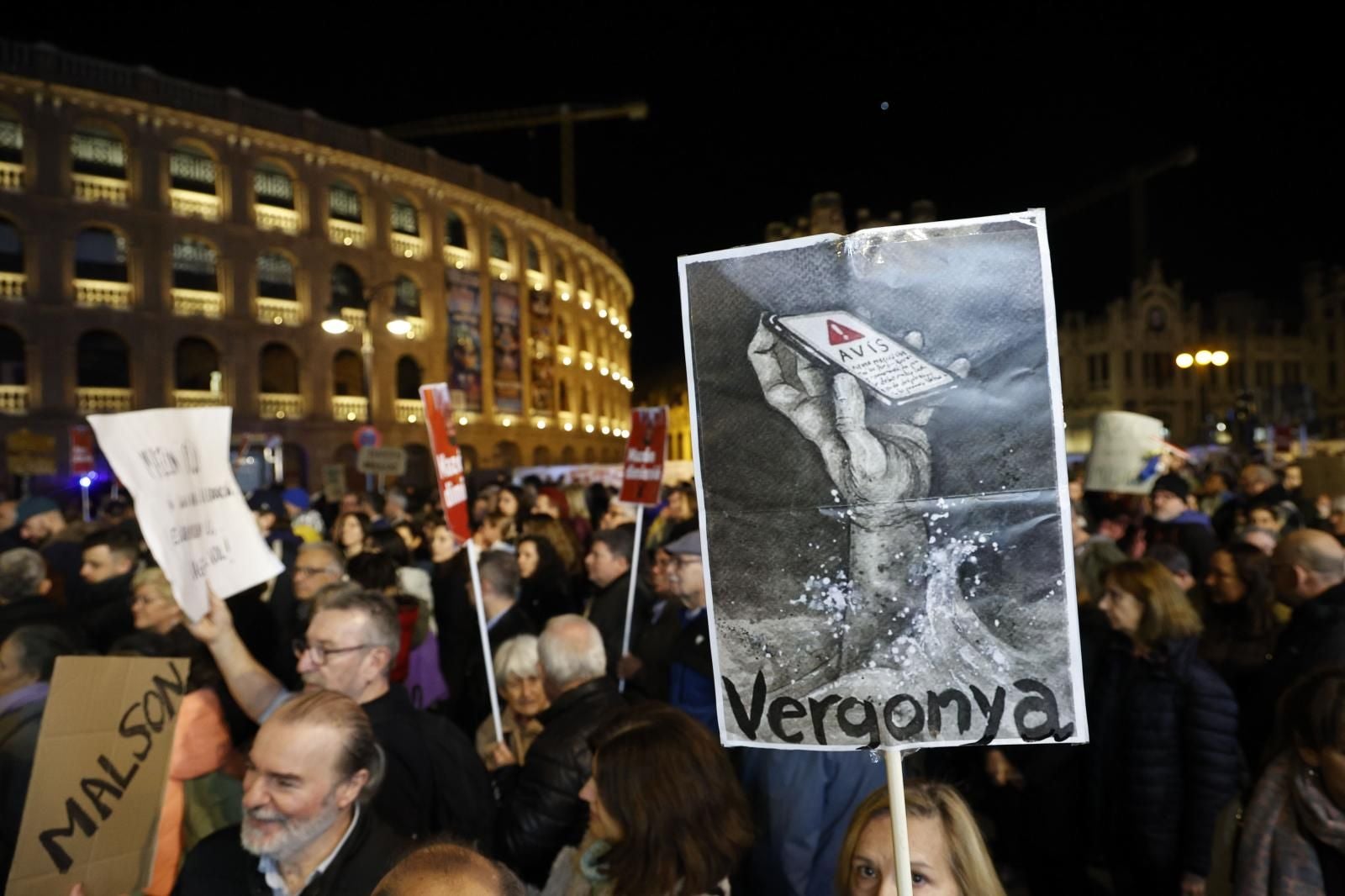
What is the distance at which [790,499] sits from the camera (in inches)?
71.6

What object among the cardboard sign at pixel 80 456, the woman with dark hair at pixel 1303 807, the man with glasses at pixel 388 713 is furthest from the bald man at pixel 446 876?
the cardboard sign at pixel 80 456

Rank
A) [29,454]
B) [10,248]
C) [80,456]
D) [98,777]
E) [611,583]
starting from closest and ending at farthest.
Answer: [98,777] < [611,583] < [80,456] < [29,454] < [10,248]

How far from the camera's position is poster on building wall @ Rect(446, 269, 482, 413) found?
128 ft

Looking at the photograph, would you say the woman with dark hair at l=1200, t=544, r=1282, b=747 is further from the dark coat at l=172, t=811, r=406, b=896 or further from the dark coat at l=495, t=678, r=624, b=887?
the dark coat at l=172, t=811, r=406, b=896

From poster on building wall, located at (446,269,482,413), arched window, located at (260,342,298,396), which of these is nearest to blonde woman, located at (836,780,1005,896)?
arched window, located at (260,342,298,396)

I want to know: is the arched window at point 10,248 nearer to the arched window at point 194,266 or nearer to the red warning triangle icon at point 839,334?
the arched window at point 194,266

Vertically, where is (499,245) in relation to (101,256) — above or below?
above

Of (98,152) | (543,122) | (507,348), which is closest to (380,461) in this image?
(98,152)

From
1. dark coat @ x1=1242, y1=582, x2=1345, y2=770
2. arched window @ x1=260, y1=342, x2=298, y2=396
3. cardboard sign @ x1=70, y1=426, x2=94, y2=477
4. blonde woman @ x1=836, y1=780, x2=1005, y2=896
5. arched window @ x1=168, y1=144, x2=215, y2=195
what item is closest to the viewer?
blonde woman @ x1=836, y1=780, x2=1005, y2=896

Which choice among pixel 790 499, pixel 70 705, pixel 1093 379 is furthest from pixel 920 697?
pixel 1093 379

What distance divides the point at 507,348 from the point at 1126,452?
3480 cm

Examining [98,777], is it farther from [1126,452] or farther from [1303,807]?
[1126,452]

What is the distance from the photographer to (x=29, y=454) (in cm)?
2900

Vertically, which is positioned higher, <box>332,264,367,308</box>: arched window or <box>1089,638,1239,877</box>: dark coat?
<box>332,264,367,308</box>: arched window
